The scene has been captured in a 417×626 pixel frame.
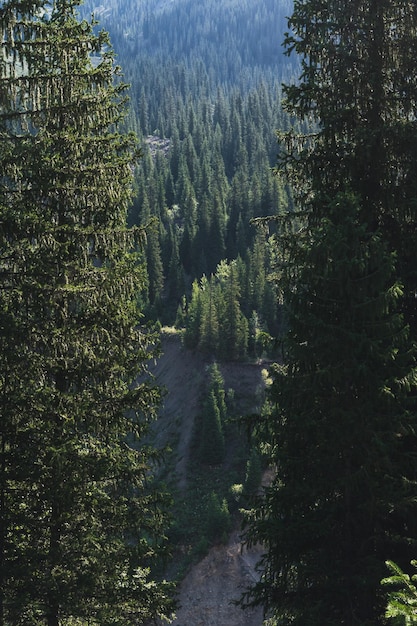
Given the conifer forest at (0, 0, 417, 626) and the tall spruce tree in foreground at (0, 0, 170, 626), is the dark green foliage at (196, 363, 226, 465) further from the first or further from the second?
the tall spruce tree in foreground at (0, 0, 170, 626)

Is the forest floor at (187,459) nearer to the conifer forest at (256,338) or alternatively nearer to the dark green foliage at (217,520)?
the dark green foliage at (217,520)

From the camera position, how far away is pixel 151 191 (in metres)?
124

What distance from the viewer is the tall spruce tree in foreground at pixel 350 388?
881 centimetres

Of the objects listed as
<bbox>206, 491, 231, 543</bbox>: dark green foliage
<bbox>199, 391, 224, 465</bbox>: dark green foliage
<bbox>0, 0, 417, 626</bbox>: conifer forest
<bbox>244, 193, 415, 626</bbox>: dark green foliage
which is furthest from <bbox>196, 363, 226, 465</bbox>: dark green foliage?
<bbox>244, 193, 415, 626</bbox>: dark green foliage

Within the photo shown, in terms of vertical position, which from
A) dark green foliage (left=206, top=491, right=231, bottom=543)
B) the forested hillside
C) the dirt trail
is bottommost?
the dirt trail

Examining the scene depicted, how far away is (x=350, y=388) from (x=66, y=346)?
4.52 meters

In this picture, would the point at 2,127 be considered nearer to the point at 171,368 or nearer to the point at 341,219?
the point at 341,219

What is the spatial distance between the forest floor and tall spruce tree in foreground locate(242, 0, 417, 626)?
16230 mm

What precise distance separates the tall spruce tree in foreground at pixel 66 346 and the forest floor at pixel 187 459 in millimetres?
14952

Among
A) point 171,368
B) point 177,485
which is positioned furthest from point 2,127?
point 171,368

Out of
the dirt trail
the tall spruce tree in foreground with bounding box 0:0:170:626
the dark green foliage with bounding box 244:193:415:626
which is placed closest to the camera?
the dark green foliage with bounding box 244:193:415:626

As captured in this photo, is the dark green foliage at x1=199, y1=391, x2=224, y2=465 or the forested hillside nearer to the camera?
the dark green foliage at x1=199, y1=391, x2=224, y2=465

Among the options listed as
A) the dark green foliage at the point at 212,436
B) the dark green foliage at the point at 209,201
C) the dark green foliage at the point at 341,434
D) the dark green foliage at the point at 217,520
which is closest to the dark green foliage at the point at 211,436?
the dark green foliage at the point at 212,436

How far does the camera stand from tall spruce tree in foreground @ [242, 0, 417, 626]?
881cm
